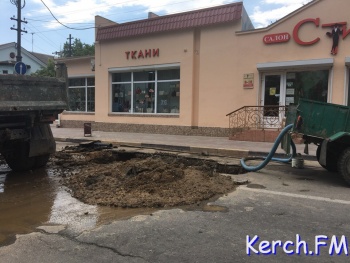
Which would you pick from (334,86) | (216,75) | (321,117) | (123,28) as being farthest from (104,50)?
(321,117)

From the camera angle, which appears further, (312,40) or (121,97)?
(121,97)

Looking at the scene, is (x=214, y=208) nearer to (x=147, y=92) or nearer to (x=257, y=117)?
(x=257, y=117)

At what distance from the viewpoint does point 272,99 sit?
1468 cm

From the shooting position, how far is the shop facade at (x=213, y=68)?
13.4 m

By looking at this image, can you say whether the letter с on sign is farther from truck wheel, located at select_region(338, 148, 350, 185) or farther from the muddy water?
the muddy water

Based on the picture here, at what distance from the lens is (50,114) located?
7.11 m

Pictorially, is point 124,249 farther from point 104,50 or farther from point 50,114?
point 104,50

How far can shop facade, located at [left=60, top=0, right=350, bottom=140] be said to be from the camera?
1337 cm

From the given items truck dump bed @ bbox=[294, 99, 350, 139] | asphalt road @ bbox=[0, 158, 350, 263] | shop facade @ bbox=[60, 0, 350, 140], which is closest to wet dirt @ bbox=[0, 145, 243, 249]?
asphalt road @ bbox=[0, 158, 350, 263]

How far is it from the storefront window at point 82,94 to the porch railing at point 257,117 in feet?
34.4

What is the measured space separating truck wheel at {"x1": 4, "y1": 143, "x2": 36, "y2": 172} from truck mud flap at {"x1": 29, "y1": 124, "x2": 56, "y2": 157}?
32 centimetres

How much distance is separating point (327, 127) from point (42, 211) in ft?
18.1

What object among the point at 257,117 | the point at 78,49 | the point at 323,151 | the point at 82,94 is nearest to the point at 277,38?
the point at 257,117

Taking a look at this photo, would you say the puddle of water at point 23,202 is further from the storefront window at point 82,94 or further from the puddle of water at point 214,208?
the storefront window at point 82,94
